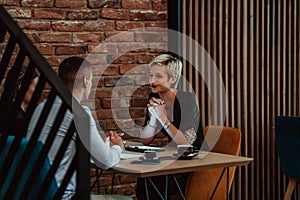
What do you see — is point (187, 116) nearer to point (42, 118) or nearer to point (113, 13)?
point (113, 13)

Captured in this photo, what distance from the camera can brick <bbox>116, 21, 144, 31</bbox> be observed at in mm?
4242

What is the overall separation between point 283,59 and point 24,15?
233 cm

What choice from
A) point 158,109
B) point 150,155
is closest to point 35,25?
point 158,109

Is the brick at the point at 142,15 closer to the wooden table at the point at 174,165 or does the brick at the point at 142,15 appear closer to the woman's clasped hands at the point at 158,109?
the woman's clasped hands at the point at 158,109

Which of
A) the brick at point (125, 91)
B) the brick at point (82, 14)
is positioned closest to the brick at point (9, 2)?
the brick at point (82, 14)

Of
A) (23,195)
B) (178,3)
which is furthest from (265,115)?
(23,195)

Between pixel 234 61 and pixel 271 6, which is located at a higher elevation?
pixel 271 6

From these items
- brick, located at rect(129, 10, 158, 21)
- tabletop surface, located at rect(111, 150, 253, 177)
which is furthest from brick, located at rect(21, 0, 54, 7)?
tabletop surface, located at rect(111, 150, 253, 177)

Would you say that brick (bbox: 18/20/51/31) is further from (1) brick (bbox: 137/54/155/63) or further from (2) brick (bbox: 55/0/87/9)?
(1) brick (bbox: 137/54/155/63)

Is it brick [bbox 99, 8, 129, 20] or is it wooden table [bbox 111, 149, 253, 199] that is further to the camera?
brick [bbox 99, 8, 129, 20]

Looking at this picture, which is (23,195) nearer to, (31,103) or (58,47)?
(31,103)

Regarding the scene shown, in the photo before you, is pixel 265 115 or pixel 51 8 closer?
pixel 51 8

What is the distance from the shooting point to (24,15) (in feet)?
12.8

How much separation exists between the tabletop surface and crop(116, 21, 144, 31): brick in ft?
4.24
